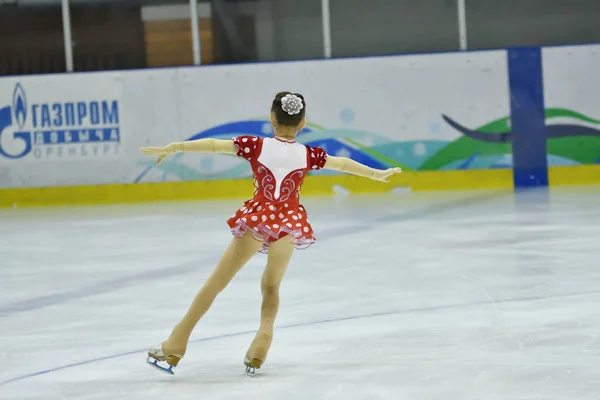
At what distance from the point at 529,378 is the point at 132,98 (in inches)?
471

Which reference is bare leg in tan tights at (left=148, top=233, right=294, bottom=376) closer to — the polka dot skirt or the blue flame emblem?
the polka dot skirt

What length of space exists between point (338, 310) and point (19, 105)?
1043 cm

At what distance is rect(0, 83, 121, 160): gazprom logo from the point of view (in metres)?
16.0

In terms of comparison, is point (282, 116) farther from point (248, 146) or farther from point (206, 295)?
point (206, 295)

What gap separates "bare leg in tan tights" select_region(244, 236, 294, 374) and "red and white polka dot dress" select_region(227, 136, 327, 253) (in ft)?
0.15

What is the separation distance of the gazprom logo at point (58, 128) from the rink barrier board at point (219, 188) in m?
0.49

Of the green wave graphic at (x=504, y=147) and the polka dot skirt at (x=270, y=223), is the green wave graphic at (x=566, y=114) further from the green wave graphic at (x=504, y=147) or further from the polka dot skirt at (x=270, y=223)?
the polka dot skirt at (x=270, y=223)

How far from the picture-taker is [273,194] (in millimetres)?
5215

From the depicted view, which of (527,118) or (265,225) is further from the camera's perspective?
(527,118)

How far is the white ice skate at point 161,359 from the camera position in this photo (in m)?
5.15

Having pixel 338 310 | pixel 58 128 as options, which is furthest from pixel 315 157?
pixel 58 128

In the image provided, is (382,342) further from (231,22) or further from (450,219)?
(231,22)

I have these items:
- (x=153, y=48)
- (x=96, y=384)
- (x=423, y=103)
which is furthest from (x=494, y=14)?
(x=96, y=384)

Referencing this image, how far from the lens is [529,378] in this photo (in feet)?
15.9
